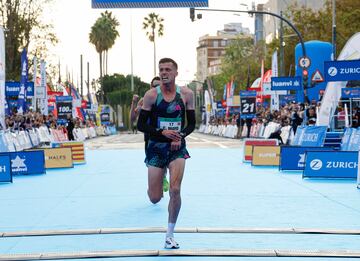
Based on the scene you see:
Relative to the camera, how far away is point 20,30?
5659cm

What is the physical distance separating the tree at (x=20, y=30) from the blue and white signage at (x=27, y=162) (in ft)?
116

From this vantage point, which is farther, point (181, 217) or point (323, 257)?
point (181, 217)

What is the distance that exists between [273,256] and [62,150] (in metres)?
15.3

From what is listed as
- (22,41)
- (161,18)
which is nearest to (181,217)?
(22,41)

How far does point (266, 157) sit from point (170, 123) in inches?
530

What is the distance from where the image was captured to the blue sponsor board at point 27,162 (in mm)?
19500

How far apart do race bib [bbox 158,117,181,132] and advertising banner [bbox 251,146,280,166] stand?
1334 cm

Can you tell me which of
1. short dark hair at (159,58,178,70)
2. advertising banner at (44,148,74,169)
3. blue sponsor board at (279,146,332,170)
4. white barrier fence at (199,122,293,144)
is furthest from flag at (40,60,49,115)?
short dark hair at (159,58,178,70)

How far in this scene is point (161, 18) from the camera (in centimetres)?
12250

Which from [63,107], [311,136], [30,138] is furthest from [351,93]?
[63,107]

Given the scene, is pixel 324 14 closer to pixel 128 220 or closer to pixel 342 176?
pixel 342 176

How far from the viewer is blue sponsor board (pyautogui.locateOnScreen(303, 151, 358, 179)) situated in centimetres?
1648

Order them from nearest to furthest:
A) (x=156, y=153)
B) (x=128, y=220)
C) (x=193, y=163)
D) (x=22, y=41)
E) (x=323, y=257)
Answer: (x=323, y=257) < (x=156, y=153) < (x=128, y=220) < (x=193, y=163) < (x=22, y=41)

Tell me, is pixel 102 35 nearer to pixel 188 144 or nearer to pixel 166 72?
pixel 188 144
